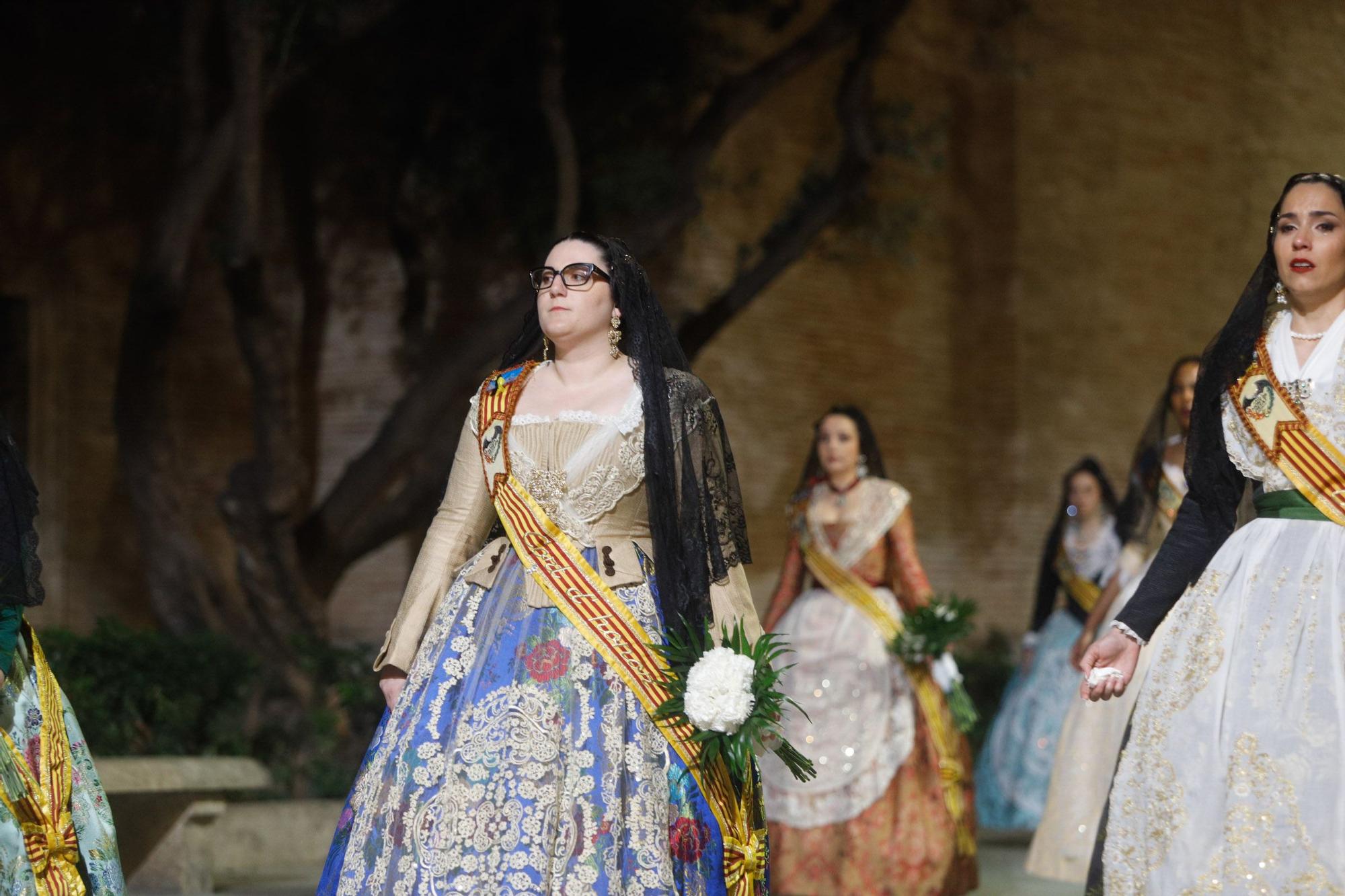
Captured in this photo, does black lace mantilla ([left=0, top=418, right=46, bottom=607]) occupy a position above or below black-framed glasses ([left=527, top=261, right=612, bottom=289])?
below

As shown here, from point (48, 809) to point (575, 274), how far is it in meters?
1.64

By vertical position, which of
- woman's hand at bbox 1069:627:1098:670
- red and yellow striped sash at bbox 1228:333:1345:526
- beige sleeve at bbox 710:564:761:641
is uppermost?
red and yellow striped sash at bbox 1228:333:1345:526

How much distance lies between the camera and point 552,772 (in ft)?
12.8

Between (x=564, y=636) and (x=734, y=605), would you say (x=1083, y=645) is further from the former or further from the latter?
(x=564, y=636)

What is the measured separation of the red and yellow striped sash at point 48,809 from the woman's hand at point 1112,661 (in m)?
2.18

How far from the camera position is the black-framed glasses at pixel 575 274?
433 centimetres

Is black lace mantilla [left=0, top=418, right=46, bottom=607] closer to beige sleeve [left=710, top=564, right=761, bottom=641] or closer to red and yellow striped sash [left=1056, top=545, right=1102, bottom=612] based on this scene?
beige sleeve [left=710, top=564, right=761, bottom=641]

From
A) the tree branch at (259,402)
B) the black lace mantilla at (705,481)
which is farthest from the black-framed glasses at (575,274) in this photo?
the tree branch at (259,402)

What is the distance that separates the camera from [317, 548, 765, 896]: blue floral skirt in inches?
150

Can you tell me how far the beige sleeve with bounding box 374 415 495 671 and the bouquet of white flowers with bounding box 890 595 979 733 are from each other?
2830mm

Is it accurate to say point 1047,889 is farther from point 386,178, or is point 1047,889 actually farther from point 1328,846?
point 386,178

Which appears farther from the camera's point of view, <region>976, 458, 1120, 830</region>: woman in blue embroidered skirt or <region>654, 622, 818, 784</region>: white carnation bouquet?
<region>976, 458, 1120, 830</region>: woman in blue embroidered skirt

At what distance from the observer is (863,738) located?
703cm

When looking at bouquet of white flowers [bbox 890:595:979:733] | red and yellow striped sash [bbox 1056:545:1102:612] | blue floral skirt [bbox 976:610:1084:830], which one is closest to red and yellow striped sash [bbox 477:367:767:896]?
bouquet of white flowers [bbox 890:595:979:733]
